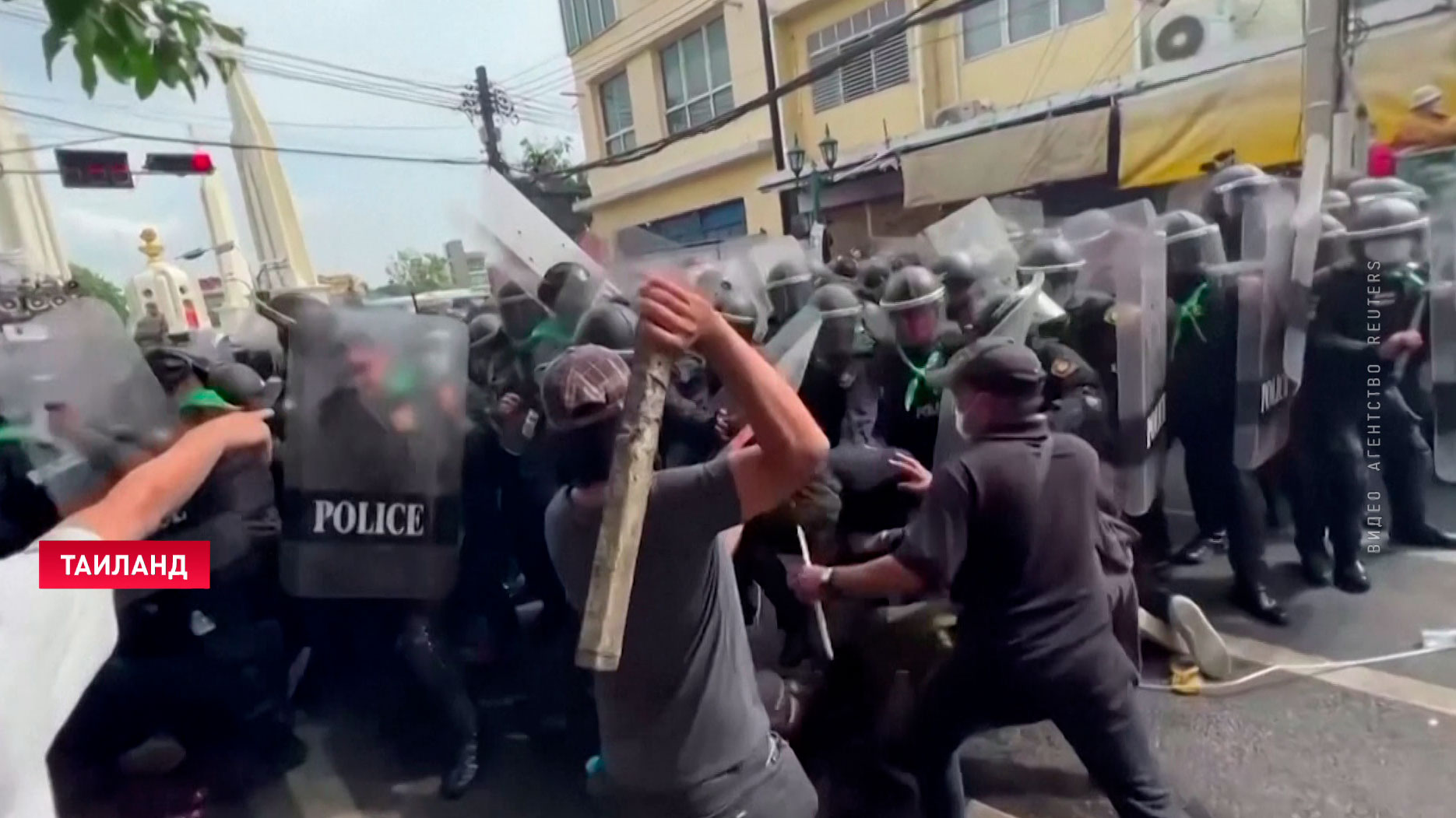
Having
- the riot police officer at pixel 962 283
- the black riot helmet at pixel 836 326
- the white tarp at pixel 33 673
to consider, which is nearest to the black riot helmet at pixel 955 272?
the riot police officer at pixel 962 283

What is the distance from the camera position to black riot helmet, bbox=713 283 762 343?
82.8 inches

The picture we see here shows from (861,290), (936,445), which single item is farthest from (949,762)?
(861,290)

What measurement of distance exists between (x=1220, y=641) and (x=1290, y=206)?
1.48m

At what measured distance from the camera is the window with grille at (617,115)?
236 cm

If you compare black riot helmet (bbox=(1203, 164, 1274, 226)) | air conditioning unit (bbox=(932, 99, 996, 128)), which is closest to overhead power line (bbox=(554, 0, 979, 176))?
air conditioning unit (bbox=(932, 99, 996, 128))

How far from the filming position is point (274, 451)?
8.15ft

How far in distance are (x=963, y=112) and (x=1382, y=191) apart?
1.38 metres

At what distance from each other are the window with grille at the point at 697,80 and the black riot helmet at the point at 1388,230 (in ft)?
6.78

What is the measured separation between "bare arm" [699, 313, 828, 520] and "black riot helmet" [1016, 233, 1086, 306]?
175cm


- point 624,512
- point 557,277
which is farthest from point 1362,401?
point 624,512

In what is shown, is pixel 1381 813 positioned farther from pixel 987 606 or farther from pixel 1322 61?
pixel 1322 61

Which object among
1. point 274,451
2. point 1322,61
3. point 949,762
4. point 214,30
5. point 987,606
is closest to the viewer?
point 214,30

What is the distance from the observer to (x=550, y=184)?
89.0 inches

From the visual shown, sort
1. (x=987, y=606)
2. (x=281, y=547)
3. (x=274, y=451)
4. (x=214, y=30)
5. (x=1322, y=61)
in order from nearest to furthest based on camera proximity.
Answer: (x=214, y=30), (x=987, y=606), (x=274, y=451), (x=281, y=547), (x=1322, y=61)
